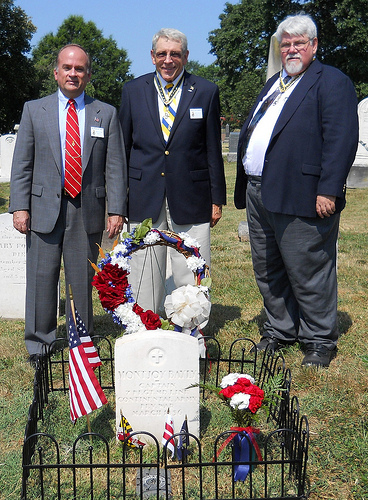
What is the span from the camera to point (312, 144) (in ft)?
12.8

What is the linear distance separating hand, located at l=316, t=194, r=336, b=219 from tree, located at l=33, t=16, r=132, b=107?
4740 centimetres

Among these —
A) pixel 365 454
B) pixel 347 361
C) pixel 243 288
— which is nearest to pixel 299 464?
pixel 365 454

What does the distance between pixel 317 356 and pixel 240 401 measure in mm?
1569

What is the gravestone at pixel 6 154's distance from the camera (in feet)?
58.8

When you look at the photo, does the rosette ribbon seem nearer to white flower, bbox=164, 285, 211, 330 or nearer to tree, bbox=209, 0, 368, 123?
white flower, bbox=164, 285, 211, 330

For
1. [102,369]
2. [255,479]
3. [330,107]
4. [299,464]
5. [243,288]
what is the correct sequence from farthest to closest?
[243,288]
[102,369]
[330,107]
[255,479]
[299,464]

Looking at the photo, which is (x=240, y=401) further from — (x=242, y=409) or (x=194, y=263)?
(x=194, y=263)

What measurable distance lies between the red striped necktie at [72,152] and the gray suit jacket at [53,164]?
0.15ft

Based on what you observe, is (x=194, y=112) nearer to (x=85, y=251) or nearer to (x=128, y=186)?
(x=128, y=186)

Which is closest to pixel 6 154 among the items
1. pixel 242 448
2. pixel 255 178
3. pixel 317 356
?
pixel 255 178

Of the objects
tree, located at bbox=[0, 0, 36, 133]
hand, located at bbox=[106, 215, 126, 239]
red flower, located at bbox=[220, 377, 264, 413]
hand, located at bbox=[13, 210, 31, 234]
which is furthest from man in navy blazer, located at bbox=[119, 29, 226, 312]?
tree, located at bbox=[0, 0, 36, 133]

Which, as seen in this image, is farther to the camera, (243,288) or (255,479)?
(243,288)

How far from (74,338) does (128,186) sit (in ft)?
5.82

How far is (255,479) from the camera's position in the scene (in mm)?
2949
